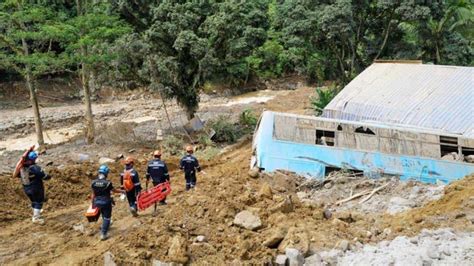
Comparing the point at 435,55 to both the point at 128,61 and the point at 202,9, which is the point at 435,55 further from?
the point at 128,61

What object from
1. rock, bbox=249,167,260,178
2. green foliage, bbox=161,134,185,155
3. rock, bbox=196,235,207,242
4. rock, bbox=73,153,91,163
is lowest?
green foliage, bbox=161,134,185,155

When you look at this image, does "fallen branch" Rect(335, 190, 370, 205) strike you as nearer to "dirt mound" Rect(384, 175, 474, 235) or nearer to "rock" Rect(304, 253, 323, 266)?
"dirt mound" Rect(384, 175, 474, 235)

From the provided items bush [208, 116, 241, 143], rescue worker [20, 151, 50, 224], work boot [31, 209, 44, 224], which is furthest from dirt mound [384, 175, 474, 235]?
bush [208, 116, 241, 143]

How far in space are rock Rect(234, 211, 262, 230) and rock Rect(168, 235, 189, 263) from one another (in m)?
1.39

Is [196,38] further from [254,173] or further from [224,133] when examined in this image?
[254,173]

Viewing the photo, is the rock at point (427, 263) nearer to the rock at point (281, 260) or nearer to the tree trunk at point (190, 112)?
the rock at point (281, 260)

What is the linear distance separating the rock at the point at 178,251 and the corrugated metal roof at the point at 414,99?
8.78 meters

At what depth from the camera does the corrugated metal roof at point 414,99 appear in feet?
47.7

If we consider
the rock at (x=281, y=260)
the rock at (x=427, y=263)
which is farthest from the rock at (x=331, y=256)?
the rock at (x=427, y=263)

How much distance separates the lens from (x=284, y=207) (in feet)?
33.0

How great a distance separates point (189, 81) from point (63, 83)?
880 inches

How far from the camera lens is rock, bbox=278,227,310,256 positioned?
330 inches

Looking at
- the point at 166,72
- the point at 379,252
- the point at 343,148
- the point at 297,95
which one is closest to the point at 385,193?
the point at 343,148

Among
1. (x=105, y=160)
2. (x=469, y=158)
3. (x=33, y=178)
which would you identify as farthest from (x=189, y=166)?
(x=469, y=158)
